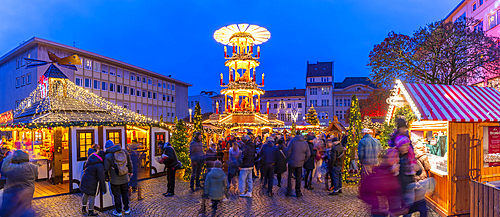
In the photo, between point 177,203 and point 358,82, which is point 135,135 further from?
point 358,82

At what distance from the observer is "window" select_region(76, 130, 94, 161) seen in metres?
10.6

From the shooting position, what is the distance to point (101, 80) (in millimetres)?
39281

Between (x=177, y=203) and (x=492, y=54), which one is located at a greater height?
(x=492, y=54)

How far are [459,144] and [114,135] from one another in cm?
1192

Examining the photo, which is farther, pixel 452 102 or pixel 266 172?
pixel 266 172

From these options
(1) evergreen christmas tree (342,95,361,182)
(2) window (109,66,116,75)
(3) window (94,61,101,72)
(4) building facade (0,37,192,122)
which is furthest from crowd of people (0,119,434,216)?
(2) window (109,66,116,75)

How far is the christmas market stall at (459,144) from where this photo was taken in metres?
6.55

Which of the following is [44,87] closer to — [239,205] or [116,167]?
[116,167]

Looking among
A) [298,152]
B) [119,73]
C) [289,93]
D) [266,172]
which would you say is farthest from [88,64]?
[289,93]

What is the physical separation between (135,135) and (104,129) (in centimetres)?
814

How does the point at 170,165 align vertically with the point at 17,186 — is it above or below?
below

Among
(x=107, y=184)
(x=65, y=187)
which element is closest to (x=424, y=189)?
(x=107, y=184)

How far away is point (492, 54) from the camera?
49.1ft

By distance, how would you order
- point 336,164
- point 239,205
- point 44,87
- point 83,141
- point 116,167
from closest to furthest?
point 116,167, point 239,205, point 336,164, point 83,141, point 44,87
